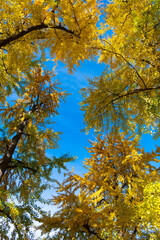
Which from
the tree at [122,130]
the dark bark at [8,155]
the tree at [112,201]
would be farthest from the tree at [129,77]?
the dark bark at [8,155]

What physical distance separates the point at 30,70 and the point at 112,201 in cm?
608

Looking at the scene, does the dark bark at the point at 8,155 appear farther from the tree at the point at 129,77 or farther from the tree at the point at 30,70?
the tree at the point at 129,77

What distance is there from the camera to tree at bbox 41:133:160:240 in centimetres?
536

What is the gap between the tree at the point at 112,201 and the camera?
536 centimetres

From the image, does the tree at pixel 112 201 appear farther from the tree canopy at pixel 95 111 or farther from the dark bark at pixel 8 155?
the dark bark at pixel 8 155

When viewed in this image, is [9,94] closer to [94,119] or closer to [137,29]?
[94,119]

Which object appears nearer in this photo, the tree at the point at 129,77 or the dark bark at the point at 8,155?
the tree at the point at 129,77

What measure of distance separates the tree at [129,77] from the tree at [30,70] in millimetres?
1178

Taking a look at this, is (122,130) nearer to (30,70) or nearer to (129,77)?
(129,77)

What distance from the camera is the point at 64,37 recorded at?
6.23 m

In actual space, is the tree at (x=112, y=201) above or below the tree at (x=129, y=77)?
below

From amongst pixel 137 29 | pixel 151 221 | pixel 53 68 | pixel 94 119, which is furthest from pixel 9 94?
pixel 151 221

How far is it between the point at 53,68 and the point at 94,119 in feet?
19.2

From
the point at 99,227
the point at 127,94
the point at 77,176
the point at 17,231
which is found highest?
the point at 127,94
